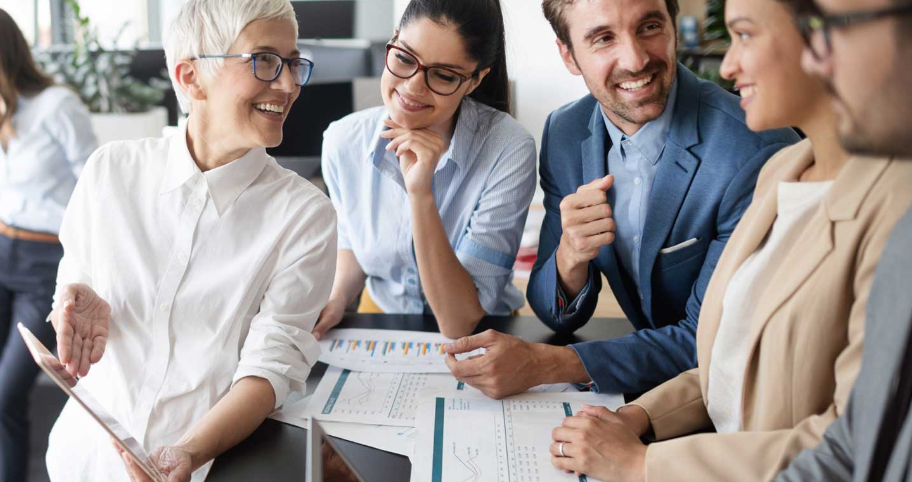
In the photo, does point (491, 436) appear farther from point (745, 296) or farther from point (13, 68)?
point (13, 68)

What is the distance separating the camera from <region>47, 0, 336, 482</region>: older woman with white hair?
127 centimetres

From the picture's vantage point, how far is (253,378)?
1225 mm

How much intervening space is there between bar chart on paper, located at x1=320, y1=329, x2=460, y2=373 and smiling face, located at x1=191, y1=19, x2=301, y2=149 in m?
0.43

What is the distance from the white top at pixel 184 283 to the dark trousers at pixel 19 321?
44.9 inches

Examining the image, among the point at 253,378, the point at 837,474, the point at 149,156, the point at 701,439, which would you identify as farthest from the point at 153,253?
the point at 837,474

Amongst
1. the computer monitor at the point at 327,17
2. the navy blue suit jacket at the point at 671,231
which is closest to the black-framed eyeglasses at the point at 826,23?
the navy blue suit jacket at the point at 671,231

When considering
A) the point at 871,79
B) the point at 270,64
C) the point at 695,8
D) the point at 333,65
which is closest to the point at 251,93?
the point at 270,64

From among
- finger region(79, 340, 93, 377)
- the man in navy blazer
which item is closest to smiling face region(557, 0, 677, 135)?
the man in navy blazer

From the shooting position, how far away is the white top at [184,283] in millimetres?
1273

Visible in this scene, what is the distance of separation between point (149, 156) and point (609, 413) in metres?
0.94

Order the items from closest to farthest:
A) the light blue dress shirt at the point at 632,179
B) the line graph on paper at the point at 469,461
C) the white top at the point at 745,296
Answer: the white top at the point at 745,296, the line graph on paper at the point at 469,461, the light blue dress shirt at the point at 632,179

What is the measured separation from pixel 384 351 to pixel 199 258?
1.32 ft

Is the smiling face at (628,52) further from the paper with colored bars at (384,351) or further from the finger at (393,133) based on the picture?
the paper with colored bars at (384,351)

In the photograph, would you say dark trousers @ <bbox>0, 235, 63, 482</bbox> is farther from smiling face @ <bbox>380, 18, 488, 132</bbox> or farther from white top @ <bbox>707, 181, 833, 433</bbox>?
white top @ <bbox>707, 181, 833, 433</bbox>
